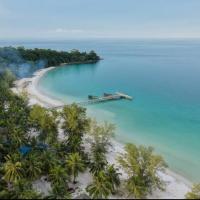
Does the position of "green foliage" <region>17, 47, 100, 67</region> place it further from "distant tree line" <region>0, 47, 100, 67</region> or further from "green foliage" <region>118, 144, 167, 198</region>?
"green foliage" <region>118, 144, 167, 198</region>

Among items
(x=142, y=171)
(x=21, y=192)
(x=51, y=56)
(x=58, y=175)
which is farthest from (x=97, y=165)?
(x=51, y=56)

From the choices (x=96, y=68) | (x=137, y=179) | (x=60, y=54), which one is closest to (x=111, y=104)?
(x=137, y=179)

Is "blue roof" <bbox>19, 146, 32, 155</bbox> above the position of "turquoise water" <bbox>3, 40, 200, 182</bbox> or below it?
above

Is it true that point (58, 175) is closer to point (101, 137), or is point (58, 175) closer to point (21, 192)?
point (21, 192)

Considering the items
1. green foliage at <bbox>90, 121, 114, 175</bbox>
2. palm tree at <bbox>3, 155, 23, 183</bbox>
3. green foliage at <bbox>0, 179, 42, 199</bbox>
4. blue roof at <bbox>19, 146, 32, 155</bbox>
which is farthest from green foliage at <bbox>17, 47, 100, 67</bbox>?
green foliage at <bbox>0, 179, 42, 199</bbox>

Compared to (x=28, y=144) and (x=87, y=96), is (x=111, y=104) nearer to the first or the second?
(x=87, y=96)

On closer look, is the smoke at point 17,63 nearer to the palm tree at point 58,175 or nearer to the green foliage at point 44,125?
the green foliage at point 44,125
